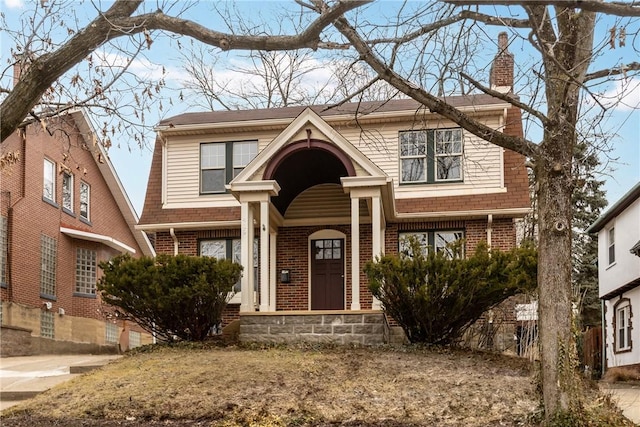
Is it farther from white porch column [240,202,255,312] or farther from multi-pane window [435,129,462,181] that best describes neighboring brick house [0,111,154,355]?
multi-pane window [435,129,462,181]

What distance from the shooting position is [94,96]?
8.76 metres

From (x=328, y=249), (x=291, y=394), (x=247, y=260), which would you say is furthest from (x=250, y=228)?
(x=291, y=394)

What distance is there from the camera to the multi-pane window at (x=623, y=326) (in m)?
22.1

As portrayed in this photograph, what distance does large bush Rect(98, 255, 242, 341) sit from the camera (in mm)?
13445

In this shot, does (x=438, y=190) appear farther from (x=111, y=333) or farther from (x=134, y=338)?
(x=134, y=338)

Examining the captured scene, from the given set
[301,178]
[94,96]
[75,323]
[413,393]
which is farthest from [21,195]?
[413,393]

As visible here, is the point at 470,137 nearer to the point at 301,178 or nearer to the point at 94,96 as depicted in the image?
the point at 301,178

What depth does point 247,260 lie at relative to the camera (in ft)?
49.0

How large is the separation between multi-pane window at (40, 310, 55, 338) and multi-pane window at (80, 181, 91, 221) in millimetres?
4375

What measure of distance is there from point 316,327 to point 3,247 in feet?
36.8

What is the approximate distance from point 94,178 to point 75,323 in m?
5.38

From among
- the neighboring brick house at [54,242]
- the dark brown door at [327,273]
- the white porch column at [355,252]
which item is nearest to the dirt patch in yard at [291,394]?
the white porch column at [355,252]

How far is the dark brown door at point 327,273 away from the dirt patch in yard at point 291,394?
19.7 ft

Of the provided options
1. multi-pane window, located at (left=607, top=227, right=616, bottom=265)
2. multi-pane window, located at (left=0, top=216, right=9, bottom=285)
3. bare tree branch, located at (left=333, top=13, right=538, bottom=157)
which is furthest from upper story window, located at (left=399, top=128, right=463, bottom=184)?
multi-pane window, located at (left=0, top=216, right=9, bottom=285)
